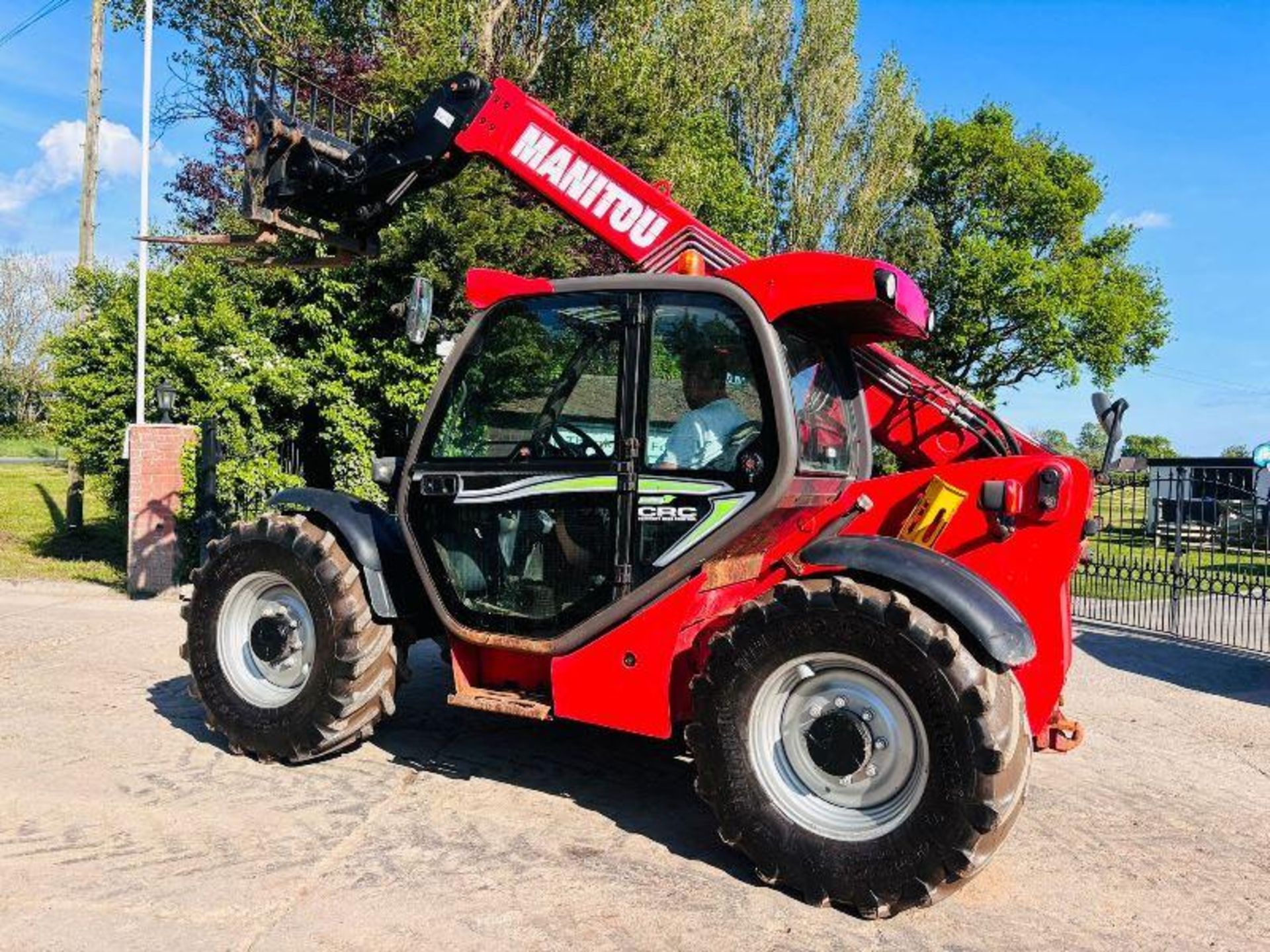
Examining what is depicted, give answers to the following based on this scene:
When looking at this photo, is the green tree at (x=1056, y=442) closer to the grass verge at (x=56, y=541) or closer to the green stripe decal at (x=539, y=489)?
the green stripe decal at (x=539, y=489)

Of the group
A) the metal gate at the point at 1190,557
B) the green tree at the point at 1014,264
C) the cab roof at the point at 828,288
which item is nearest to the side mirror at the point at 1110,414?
the cab roof at the point at 828,288

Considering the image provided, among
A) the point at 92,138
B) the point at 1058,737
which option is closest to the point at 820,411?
the point at 1058,737

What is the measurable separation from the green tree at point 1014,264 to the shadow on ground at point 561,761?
24.7 metres

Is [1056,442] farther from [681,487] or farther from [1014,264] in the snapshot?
[1014,264]

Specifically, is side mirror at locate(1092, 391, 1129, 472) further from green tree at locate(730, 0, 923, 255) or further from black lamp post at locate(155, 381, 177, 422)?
green tree at locate(730, 0, 923, 255)

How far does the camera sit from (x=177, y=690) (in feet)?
21.1

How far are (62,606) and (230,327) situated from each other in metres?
3.62

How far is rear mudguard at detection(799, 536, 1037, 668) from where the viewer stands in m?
3.54

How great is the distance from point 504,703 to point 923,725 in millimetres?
1880

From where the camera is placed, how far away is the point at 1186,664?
928 centimetres

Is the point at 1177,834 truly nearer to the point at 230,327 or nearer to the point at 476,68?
the point at 230,327

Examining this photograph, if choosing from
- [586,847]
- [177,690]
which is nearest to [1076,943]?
[586,847]

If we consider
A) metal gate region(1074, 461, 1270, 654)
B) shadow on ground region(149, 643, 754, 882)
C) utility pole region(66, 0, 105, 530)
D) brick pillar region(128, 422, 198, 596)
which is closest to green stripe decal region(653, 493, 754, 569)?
shadow on ground region(149, 643, 754, 882)

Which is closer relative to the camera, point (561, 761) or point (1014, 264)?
point (561, 761)
